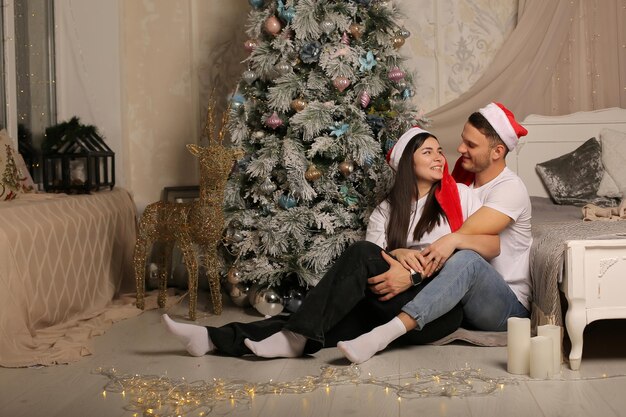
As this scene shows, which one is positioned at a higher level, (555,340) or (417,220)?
(417,220)

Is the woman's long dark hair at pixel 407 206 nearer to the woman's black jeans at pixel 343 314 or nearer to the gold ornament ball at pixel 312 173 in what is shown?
the woman's black jeans at pixel 343 314

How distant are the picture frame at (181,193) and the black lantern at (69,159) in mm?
602

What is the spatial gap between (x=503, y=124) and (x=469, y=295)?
756 mm

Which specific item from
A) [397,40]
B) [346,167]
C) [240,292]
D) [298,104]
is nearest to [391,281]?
[346,167]

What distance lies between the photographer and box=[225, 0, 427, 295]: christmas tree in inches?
156

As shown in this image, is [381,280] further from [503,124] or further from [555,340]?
[503,124]

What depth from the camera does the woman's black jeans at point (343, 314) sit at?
3098 mm

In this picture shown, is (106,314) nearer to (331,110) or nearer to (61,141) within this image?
(61,141)

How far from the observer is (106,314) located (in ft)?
13.6

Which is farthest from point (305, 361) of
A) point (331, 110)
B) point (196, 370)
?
point (331, 110)

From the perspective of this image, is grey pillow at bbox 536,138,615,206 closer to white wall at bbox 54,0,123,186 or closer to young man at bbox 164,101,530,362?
young man at bbox 164,101,530,362

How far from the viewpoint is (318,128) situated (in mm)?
3924

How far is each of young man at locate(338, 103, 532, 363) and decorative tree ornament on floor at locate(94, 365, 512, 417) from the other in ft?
0.67

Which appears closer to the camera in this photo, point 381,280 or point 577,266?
point 577,266
